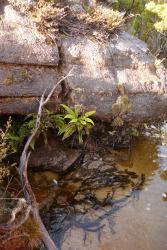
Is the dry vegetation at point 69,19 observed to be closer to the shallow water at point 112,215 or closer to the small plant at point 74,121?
the small plant at point 74,121

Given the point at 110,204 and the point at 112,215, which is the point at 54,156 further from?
the point at 112,215

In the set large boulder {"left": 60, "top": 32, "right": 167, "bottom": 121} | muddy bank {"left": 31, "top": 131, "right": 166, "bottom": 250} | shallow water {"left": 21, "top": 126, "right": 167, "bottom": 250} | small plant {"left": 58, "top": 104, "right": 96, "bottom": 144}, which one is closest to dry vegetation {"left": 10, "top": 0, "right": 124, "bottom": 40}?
large boulder {"left": 60, "top": 32, "right": 167, "bottom": 121}

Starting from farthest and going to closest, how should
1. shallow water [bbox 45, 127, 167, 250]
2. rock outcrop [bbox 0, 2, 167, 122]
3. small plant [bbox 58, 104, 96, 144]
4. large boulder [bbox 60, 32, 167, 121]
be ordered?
large boulder [bbox 60, 32, 167, 121]
small plant [bbox 58, 104, 96, 144]
rock outcrop [bbox 0, 2, 167, 122]
shallow water [bbox 45, 127, 167, 250]

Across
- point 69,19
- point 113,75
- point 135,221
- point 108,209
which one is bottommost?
point 135,221

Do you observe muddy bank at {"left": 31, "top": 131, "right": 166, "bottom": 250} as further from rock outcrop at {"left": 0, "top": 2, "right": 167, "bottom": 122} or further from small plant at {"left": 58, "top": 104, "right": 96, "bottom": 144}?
rock outcrop at {"left": 0, "top": 2, "right": 167, "bottom": 122}

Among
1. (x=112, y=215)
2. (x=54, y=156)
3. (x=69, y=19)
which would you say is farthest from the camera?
(x=69, y=19)

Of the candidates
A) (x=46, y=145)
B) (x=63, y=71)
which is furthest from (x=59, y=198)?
(x=63, y=71)

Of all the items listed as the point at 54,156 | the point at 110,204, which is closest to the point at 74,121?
the point at 54,156
